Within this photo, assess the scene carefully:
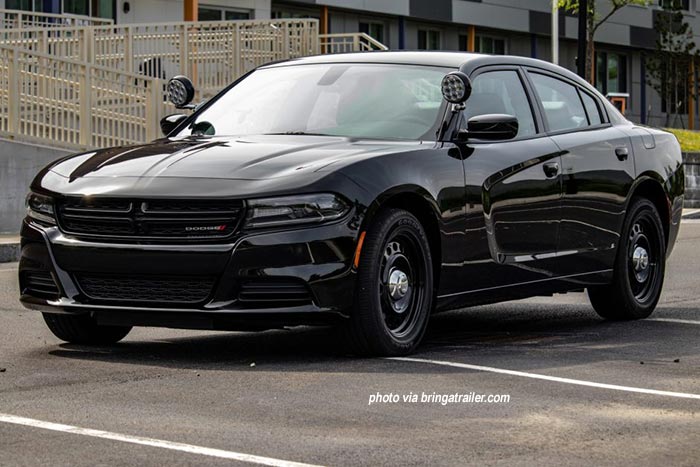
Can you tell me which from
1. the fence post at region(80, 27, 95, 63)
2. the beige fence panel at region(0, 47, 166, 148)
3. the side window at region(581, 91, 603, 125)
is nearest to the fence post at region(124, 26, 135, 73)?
the fence post at region(80, 27, 95, 63)

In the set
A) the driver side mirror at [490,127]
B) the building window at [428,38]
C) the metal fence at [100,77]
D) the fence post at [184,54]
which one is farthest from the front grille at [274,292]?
the building window at [428,38]

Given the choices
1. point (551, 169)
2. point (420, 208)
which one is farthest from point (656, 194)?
point (420, 208)

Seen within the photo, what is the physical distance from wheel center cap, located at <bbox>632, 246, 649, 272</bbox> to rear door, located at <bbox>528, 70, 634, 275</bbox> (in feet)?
1.20

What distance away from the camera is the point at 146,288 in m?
7.71

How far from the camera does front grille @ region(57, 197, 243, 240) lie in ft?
24.8

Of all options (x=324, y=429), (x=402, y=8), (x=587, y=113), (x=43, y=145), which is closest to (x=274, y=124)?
(x=587, y=113)

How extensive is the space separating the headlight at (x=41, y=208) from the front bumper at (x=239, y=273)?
245 mm

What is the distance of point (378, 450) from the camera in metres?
5.59

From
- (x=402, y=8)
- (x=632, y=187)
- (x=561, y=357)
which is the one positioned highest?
(x=402, y=8)

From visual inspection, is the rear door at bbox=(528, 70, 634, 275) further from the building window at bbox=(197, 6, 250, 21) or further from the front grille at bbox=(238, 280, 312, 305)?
the building window at bbox=(197, 6, 250, 21)

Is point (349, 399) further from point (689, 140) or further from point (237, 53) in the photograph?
point (689, 140)

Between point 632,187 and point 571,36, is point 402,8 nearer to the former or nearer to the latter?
point 571,36

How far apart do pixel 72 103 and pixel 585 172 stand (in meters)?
12.3

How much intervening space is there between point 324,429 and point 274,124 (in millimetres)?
3153
